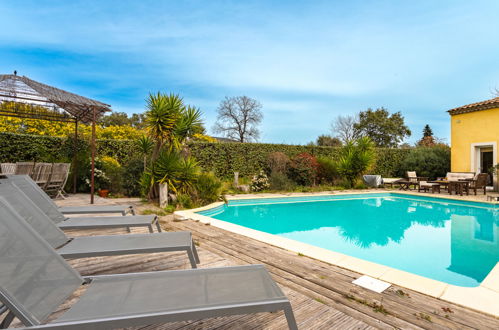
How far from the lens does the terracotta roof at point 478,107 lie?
46.7ft

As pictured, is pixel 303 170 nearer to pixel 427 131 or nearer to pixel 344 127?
pixel 344 127

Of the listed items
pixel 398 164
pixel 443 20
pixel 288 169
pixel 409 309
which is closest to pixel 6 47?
pixel 288 169

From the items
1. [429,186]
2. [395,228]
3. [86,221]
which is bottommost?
[395,228]

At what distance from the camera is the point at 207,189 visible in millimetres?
8781

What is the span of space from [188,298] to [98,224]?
249 cm

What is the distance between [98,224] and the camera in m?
3.50

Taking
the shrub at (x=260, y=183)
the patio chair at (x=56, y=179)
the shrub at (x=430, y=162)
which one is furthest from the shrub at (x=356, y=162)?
the patio chair at (x=56, y=179)

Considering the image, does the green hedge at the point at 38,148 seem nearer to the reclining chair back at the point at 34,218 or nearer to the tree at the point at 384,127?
the reclining chair back at the point at 34,218

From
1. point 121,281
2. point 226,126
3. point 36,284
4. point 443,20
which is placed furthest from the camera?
point 226,126

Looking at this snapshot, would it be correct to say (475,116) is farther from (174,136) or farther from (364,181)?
(174,136)

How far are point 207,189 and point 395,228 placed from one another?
5562 millimetres

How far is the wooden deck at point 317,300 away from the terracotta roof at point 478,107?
1651cm

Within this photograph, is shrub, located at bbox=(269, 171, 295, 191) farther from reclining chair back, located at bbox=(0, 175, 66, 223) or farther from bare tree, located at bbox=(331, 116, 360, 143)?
bare tree, located at bbox=(331, 116, 360, 143)

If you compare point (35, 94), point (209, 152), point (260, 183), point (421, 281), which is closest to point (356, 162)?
point (260, 183)
